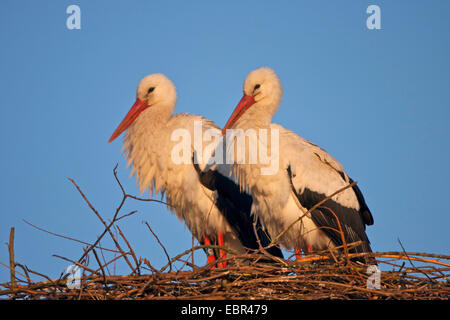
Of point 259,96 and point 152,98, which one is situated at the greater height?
point 152,98

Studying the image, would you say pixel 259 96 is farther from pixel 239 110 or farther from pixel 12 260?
pixel 12 260

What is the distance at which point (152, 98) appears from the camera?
6.05 metres

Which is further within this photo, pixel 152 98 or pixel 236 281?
pixel 152 98

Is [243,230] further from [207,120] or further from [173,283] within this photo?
[173,283]

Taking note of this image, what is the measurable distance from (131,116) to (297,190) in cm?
191

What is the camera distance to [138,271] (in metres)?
3.73

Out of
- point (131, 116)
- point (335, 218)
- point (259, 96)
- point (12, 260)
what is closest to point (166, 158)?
point (131, 116)

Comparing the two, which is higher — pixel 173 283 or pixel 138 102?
pixel 138 102

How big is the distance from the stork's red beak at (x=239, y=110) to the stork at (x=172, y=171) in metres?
0.37

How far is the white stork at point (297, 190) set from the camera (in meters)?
5.08

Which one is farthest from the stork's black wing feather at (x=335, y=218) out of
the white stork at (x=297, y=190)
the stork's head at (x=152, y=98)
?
the stork's head at (x=152, y=98)

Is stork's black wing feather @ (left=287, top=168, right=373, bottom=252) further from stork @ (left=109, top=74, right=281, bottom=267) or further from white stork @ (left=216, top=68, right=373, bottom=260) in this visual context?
stork @ (left=109, top=74, right=281, bottom=267)
